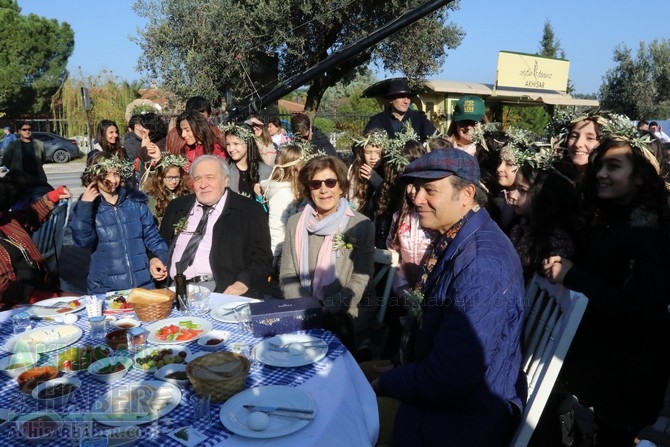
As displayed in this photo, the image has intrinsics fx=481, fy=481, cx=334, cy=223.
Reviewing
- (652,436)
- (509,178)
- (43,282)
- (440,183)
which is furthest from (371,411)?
(43,282)

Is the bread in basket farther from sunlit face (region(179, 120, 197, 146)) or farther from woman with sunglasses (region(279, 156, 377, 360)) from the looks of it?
sunlit face (region(179, 120, 197, 146))

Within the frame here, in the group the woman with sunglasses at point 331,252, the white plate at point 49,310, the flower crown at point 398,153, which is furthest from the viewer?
the flower crown at point 398,153

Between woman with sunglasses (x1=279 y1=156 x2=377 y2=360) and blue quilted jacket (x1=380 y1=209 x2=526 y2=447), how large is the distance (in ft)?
3.83

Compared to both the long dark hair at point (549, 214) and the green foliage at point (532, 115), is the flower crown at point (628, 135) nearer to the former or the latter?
the long dark hair at point (549, 214)

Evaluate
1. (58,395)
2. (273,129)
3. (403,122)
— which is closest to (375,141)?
(403,122)

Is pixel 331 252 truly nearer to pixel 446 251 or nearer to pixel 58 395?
pixel 446 251

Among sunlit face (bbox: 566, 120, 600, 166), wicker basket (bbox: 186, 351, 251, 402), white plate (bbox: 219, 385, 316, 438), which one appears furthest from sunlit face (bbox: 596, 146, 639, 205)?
wicker basket (bbox: 186, 351, 251, 402)

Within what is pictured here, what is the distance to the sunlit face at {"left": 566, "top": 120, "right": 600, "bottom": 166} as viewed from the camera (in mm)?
3621

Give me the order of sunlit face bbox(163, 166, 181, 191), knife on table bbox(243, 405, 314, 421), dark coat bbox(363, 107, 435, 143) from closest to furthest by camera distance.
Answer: knife on table bbox(243, 405, 314, 421)
sunlit face bbox(163, 166, 181, 191)
dark coat bbox(363, 107, 435, 143)

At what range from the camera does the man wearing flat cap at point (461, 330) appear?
193cm

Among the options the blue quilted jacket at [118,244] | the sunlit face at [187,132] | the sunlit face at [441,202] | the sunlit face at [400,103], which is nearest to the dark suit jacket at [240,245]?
the blue quilted jacket at [118,244]

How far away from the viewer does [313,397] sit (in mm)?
1844

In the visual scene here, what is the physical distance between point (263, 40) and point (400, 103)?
8333mm

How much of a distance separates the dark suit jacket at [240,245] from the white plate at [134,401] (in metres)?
1.72
